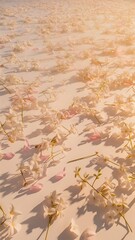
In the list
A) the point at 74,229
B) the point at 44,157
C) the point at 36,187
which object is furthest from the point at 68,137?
the point at 74,229

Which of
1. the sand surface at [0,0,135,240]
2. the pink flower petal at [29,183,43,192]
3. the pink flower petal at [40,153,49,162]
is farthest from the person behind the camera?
the pink flower petal at [40,153,49,162]

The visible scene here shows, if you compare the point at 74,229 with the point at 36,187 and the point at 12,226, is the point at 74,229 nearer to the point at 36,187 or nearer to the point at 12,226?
the point at 12,226

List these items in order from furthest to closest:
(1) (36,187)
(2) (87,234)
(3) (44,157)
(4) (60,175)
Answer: (3) (44,157)
(4) (60,175)
(1) (36,187)
(2) (87,234)

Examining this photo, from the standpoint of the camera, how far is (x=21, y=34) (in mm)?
10703

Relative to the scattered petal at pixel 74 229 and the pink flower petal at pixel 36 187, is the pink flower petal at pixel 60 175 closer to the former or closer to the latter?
the pink flower petal at pixel 36 187

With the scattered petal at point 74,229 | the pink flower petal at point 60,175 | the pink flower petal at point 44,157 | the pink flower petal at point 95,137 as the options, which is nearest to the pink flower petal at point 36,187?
the pink flower petal at point 60,175

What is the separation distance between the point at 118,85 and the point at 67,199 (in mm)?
3402

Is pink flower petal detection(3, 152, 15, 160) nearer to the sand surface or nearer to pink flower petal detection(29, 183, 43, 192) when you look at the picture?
the sand surface

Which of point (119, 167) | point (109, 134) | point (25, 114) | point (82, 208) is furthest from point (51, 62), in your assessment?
point (82, 208)

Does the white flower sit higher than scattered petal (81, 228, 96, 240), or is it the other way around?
the white flower

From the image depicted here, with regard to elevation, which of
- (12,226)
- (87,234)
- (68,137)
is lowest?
(87,234)

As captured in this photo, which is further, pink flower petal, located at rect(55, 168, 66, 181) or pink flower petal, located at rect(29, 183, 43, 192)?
pink flower petal, located at rect(55, 168, 66, 181)

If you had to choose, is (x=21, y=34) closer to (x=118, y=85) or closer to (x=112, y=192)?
(x=118, y=85)

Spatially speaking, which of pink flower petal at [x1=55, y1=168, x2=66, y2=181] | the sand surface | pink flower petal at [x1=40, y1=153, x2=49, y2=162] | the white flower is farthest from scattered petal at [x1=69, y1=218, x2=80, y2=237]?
pink flower petal at [x1=40, y1=153, x2=49, y2=162]
